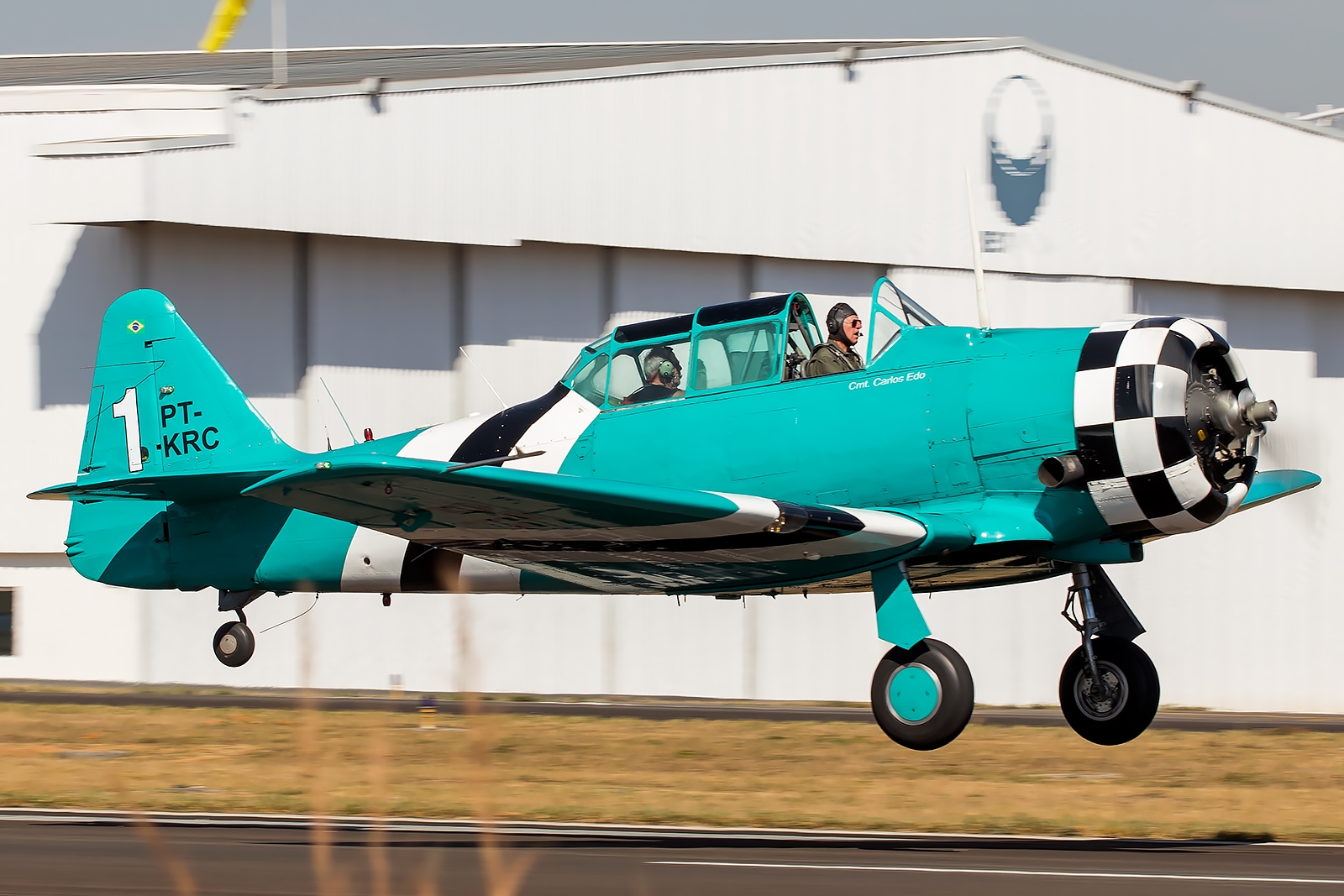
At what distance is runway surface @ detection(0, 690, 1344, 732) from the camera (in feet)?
56.5

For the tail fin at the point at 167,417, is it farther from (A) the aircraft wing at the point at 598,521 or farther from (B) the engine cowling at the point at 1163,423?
(B) the engine cowling at the point at 1163,423

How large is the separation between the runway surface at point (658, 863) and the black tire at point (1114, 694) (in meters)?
0.73

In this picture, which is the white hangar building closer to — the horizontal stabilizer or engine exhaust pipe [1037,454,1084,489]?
the horizontal stabilizer

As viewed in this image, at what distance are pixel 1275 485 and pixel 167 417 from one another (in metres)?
8.42

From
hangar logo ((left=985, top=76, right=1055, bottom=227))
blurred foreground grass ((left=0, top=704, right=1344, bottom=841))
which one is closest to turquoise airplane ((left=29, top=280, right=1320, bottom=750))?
blurred foreground grass ((left=0, top=704, right=1344, bottom=841))

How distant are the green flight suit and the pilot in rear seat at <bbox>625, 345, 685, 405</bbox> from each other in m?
0.86

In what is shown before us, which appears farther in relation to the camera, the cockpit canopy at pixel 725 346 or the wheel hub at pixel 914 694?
the cockpit canopy at pixel 725 346

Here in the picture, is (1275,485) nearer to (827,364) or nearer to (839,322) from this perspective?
(839,322)

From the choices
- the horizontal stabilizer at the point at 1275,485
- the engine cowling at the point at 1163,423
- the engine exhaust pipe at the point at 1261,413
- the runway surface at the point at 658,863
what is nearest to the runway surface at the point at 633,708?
the horizontal stabilizer at the point at 1275,485

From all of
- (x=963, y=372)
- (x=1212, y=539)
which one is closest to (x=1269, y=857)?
(x=963, y=372)

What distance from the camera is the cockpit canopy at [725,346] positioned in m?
9.30

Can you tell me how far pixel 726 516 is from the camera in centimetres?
816

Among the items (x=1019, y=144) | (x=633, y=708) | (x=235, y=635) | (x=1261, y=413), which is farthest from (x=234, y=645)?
(x=1019, y=144)

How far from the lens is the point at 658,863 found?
8.34m
